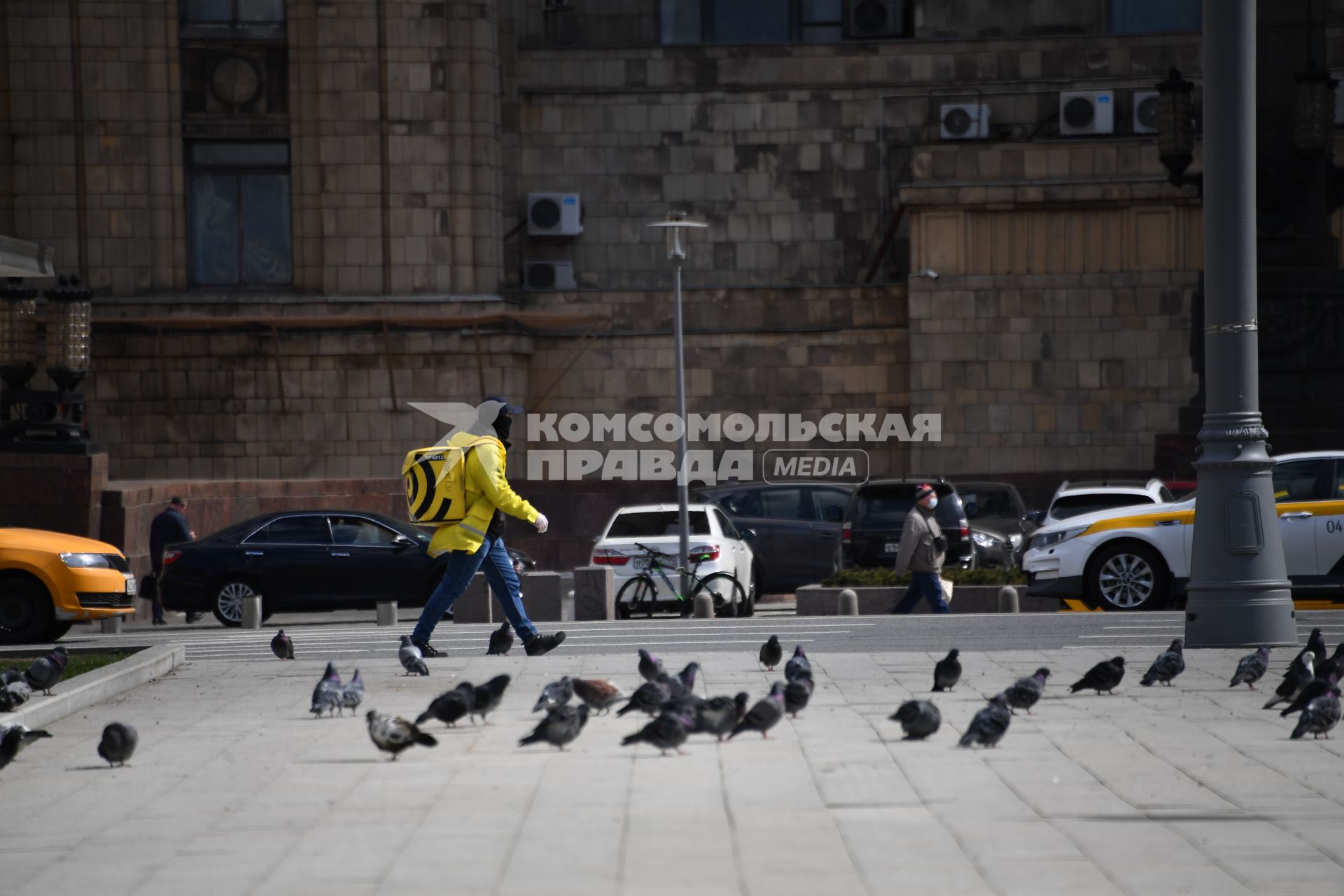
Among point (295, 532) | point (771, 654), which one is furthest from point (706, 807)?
point (295, 532)

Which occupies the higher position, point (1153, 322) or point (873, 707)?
point (1153, 322)

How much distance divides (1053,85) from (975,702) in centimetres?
2283

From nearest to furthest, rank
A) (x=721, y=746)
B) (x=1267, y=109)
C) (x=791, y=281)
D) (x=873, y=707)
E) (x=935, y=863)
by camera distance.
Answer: (x=935, y=863)
(x=721, y=746)
(x=873, y=707)
(x=1267, y=109)
(x=791, y=281)

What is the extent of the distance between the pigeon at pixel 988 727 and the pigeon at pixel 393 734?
2493 mm

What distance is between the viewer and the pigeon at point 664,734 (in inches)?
311

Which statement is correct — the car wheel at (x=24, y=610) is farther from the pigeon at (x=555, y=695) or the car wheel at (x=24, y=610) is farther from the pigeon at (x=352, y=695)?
the pigeon at (x=555, y=695)

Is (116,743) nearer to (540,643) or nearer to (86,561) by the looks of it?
(540,643)

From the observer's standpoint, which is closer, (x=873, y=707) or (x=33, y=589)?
(x=873, y=707)

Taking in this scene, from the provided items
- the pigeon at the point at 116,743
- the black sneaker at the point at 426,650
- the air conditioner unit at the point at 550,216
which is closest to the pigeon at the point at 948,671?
the black sneaker at the point at 426,650

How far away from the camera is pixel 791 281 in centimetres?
3139

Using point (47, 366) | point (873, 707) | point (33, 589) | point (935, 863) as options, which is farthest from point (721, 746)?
point (47, 366)

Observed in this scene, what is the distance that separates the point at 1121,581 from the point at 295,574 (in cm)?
1010

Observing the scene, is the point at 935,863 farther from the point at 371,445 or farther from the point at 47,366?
the point at 371,445

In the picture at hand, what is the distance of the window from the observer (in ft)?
96.4
